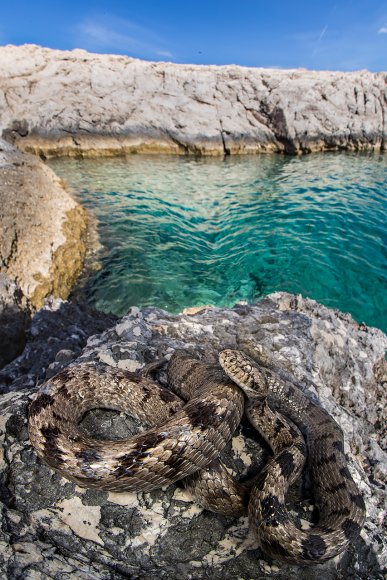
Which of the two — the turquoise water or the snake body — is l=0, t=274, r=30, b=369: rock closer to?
the turquoise water

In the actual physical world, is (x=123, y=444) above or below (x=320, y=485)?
above

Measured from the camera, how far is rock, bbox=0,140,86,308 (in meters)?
8.03

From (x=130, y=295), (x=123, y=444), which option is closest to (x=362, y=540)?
(x=123, y=444)

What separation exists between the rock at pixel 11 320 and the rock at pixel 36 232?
40 centimetres

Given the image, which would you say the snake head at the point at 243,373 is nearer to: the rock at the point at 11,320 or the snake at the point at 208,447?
the snake at the point at 208,447

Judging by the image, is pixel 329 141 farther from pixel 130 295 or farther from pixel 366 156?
pixel 130 295

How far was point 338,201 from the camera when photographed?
1697 centimetres

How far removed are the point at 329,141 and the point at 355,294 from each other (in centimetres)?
2609

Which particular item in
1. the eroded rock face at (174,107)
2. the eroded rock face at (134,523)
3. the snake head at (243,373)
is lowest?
the eroded rock face at (134,523)

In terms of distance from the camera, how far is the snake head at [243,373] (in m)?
3.12

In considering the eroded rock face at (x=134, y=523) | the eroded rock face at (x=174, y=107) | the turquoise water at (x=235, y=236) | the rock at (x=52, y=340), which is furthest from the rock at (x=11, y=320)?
the eroded rock face at (x=174, y=107)

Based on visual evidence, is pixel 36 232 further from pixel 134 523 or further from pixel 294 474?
pixel 294 474

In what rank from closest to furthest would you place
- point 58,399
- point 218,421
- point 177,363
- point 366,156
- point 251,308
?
point 218,421 → point 58,399 → point 177,363 → point 251,308 → point 366,156

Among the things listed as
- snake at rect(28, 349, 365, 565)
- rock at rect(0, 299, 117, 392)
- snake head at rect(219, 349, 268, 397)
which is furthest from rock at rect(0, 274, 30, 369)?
snake head at rect(219, 349, 268, 397)
